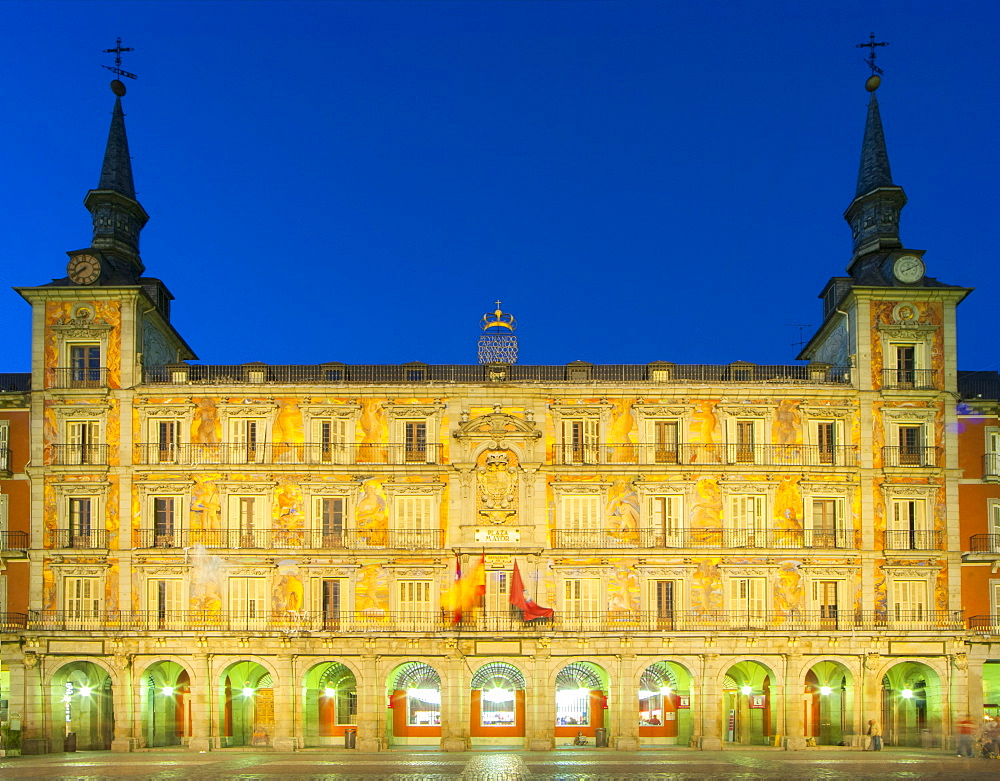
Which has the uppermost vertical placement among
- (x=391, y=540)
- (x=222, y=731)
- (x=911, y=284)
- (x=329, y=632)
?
(x=911, y=284)

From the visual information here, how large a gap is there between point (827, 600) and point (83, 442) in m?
42.6

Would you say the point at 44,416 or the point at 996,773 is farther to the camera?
the point at 44,416

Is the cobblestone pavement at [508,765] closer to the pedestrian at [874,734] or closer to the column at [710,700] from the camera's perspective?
the pedestrian at [874,734]

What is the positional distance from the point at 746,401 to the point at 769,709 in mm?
17474

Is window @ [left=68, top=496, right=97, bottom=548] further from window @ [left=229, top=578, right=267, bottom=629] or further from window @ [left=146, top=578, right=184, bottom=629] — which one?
window @ [left=229, top=578, right=267, bottom=629]

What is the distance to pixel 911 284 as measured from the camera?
71250 millimetres

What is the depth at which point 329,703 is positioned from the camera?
69.9 metres

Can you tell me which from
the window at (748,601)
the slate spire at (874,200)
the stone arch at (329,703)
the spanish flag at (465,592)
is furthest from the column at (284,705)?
the slate spire at (874,200)

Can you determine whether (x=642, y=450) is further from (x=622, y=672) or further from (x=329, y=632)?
(x=329, y=632)

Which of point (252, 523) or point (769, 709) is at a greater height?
point (252, 523)

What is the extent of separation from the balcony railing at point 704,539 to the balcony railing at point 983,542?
6727mm

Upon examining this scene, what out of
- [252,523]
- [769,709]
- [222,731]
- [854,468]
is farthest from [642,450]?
[222,731]

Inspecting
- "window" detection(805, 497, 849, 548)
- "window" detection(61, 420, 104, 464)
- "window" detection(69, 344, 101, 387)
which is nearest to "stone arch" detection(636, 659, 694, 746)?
"window" detection(805, 497, 849, 548)

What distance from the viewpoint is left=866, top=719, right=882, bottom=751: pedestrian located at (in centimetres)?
6531
